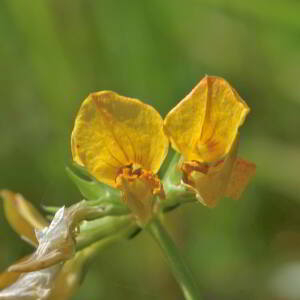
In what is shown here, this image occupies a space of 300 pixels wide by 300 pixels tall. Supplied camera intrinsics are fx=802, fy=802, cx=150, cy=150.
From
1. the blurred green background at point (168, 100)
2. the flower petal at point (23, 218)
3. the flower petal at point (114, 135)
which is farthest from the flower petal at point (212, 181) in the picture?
the blurred green background at point (168, 100)

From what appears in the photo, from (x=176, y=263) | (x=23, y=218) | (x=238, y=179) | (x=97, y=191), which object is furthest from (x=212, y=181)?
(x=23, y=218)

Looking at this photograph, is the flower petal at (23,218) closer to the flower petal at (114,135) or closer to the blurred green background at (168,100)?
the flower petal at (114,135)

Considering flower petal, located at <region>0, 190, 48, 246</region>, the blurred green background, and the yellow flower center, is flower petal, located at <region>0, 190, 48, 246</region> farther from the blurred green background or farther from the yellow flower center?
the blurred green background

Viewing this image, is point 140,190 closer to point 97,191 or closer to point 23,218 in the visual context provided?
point 97,191

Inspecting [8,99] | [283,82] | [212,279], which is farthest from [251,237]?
[8,99]

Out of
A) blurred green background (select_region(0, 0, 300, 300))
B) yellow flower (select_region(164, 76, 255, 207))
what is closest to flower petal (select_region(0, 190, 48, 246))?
yellow flower (select_region(164, 76, 255, 207))

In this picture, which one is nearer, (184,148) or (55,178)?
(184,148)

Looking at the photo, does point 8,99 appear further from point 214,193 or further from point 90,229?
point 214,193
